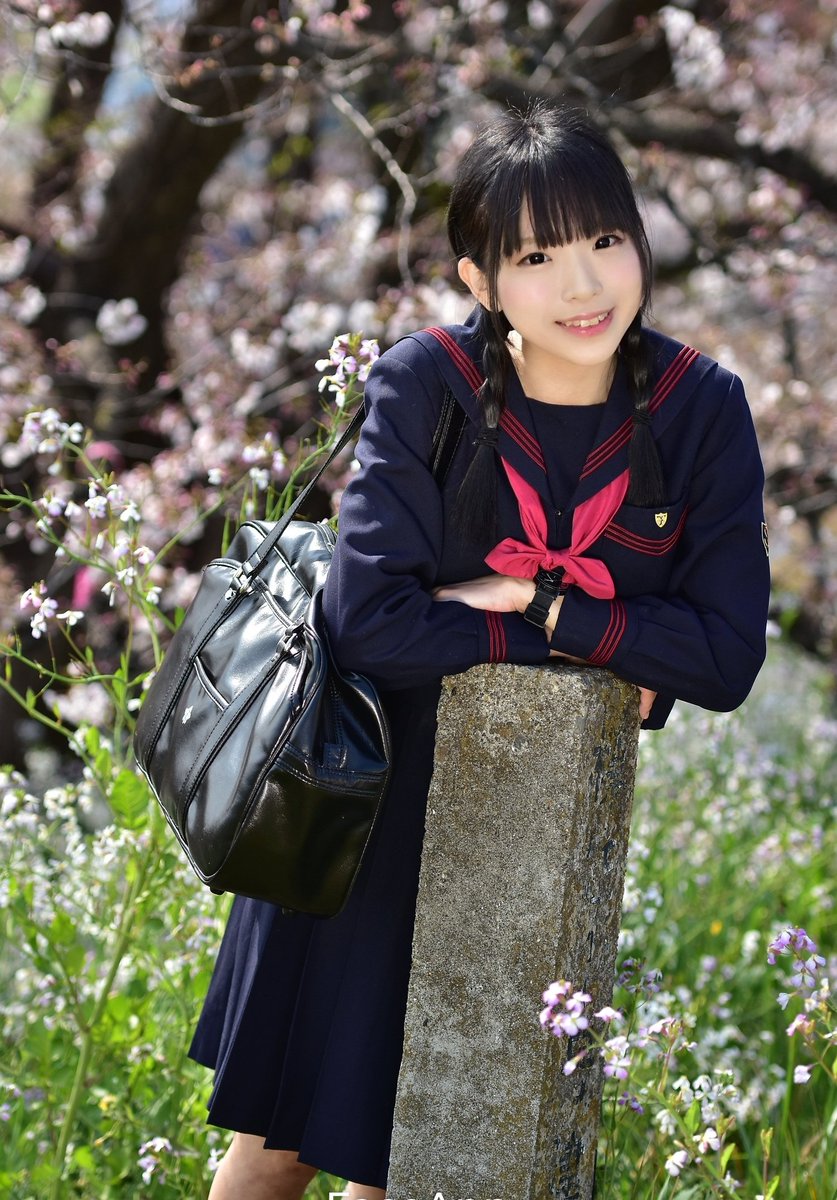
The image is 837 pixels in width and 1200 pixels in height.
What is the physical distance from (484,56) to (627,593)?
10.5 feet

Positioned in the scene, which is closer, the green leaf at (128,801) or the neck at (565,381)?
the neck at (565,381)

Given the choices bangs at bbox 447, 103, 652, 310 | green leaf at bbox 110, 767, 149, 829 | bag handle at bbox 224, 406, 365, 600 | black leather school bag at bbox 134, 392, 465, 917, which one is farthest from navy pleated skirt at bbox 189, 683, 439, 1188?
bangs at bbox 447, 103, 652, 310

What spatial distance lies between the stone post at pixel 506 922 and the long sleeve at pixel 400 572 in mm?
56

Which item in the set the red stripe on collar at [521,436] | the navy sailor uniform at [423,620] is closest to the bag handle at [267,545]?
the navy sailor uniform at [423,620]

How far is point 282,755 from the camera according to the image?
5.30 feet

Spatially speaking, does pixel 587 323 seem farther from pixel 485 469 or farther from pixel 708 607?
pixel 708 607

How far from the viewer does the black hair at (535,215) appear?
1627 mm

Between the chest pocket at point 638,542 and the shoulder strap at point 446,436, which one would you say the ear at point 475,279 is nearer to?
the shoulder strap at point 446,436

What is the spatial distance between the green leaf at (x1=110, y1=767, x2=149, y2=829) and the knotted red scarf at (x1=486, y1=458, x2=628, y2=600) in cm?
88

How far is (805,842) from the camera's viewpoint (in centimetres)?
357

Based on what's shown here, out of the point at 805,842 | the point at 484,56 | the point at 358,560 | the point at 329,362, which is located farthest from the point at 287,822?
the point at 484,56

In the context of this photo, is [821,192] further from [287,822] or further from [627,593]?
[287,822]

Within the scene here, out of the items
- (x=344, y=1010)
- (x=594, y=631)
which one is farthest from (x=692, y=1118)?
(x=594, y=631)

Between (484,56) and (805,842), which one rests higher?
(484,56)
